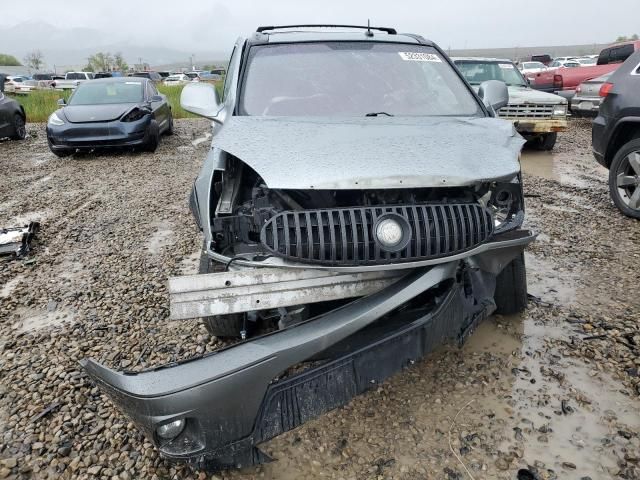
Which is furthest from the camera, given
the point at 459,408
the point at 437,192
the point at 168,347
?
the point at 168,347

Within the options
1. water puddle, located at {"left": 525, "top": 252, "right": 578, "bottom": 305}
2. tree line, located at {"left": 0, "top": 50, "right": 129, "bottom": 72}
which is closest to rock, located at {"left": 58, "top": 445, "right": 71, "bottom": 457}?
water puddle, located at {"left": 525, "top": 252, "right": 578, "bottom": 305}

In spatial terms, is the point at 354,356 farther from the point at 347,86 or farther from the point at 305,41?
the point at 305,41

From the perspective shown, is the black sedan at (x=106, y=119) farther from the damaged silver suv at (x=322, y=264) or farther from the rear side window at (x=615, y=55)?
the rear side window at (x=615, y=55)

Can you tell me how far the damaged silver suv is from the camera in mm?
1803

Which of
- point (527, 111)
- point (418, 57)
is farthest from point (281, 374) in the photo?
point (527, 111)

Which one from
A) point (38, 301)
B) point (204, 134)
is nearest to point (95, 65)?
point (204, 134)

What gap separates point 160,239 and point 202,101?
225 centimetres

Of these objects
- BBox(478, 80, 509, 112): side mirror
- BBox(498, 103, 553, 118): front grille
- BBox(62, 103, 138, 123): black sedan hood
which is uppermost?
BBox(62, 103, 138, 123): black sedan hood

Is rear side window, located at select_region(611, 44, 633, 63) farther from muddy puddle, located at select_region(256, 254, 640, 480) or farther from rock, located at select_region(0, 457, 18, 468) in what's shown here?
rock, located at select_region(0, 457, 18, 468)

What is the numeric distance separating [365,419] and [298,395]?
→ 0.74 meters

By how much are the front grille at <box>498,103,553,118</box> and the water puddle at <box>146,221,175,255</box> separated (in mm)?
6366

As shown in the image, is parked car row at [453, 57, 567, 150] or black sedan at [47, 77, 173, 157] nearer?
parked car row at [453, 57, 567, 150]

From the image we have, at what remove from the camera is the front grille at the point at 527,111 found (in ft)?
29.0

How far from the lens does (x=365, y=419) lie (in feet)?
8.25
